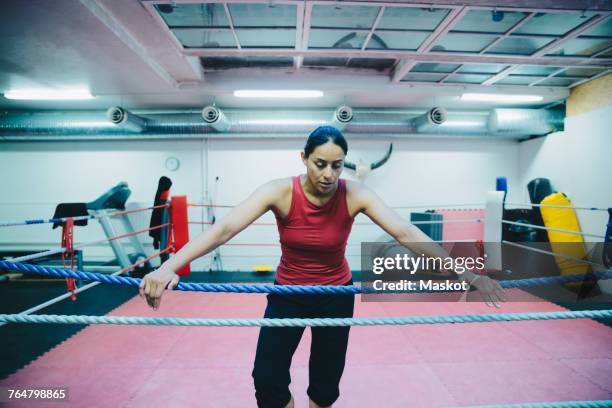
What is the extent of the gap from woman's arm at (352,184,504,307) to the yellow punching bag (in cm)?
450

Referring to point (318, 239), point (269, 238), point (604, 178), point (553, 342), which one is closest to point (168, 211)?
point (269, 238)

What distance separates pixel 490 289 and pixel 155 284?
3.73ft

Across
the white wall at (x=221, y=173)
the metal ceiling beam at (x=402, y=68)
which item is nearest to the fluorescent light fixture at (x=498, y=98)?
the white wall at (x=221, y=173)

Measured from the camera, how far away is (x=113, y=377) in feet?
7.39

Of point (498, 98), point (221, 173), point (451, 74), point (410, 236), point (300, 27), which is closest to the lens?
point (410, 236)

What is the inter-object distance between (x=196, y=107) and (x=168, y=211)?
2.04 meters

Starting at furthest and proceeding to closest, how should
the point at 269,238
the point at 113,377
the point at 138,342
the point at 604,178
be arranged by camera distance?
the point at 269,238
the point at 604,178
the point at 138,342
the point at 113,377

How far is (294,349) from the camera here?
4.18 feet

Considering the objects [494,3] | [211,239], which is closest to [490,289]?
[211,239]

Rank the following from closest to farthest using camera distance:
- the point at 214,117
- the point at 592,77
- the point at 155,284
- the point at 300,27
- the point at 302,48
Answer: the point at 155,284 < the point at 300,27 < the point at 302,48 < the point at 592,77 < the point at 214,117

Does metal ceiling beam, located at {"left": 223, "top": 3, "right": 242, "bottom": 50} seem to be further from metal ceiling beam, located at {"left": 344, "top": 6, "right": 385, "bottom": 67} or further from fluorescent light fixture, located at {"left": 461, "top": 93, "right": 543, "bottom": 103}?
fluorescent light fixture, located at {"left": 461, "top": 93, "right": 543, "bottom": 103}

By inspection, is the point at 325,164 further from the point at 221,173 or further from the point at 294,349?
the point at 221,173

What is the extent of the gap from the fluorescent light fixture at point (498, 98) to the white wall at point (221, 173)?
91 cm

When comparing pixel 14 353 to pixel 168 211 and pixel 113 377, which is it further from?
pixel 168 211
